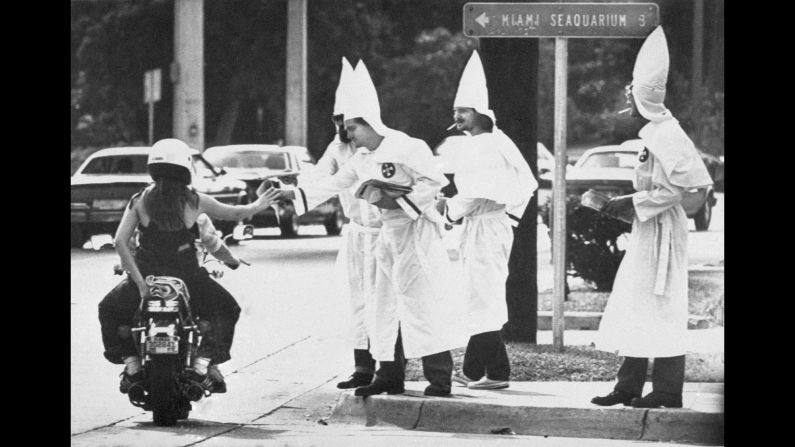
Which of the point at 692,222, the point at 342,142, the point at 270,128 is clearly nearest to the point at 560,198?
the point at 692,222

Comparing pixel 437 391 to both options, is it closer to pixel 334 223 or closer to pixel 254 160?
pixel 254 160

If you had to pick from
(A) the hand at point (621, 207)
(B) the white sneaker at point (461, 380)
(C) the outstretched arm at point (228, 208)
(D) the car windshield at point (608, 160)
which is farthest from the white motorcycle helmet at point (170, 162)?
(D) the car windshield at point (608, 160)

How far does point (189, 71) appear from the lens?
12.3m

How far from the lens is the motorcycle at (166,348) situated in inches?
339

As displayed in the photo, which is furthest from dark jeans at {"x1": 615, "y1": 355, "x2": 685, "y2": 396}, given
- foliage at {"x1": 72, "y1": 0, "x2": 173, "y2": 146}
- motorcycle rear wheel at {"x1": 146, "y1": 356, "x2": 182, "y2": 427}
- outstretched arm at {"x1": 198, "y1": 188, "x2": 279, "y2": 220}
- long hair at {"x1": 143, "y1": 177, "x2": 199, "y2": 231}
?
foliage at {"x1": 72, "y1": 0, "x2": 173, "y2": 146}

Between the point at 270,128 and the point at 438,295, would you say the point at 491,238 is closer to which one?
the point at 438,295

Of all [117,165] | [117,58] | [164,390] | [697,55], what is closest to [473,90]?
[697,55]

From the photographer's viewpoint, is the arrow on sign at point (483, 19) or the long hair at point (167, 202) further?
the arrow on sign at point (483, 19)

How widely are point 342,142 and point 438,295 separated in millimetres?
1154

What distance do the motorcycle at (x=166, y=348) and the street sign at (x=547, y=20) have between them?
2468mm

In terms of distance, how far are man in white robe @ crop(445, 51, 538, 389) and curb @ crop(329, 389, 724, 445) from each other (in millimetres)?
555

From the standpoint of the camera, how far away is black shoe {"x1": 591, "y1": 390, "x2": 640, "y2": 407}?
8883 millimetres

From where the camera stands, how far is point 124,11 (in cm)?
1168

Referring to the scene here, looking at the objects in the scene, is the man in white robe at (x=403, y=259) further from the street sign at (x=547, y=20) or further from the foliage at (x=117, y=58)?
the foliage at (x=117, y=58)
